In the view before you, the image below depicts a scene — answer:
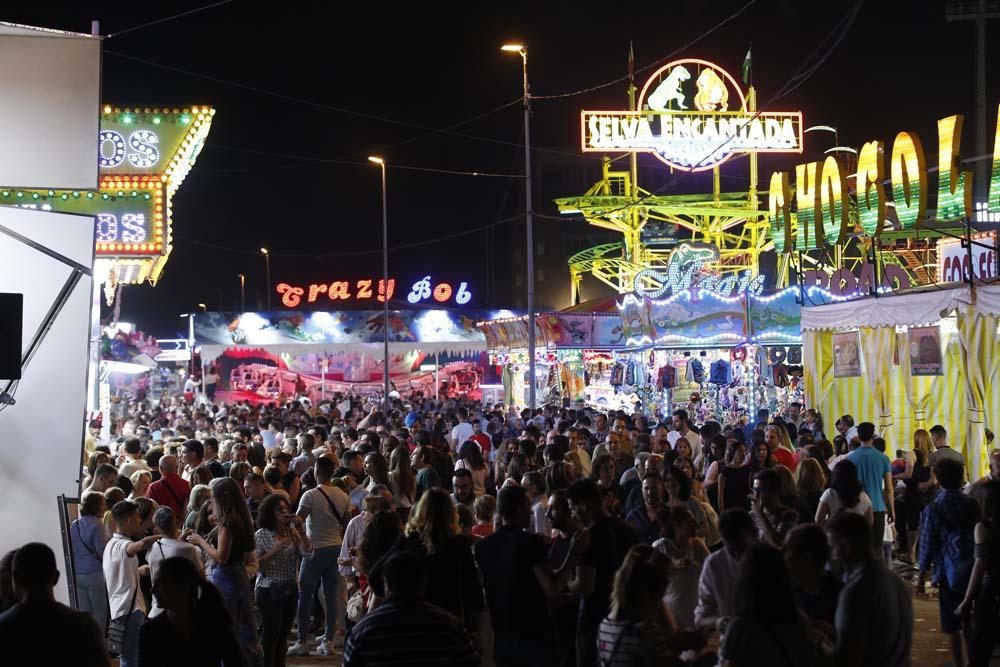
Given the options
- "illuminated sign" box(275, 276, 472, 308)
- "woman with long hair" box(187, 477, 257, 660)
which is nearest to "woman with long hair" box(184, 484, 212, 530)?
"woman with long hair" box(187, 477, 257, 660)

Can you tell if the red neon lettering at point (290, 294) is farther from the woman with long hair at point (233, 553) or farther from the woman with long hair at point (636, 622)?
the woman with long hair at point (636, 622)

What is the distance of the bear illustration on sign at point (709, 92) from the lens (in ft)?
127

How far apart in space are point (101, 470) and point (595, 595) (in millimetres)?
5642

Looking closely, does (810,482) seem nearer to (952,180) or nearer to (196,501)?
(196,501)

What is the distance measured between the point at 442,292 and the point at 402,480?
64.0 m

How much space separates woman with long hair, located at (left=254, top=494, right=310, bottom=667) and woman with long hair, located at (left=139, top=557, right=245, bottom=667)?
12.9 feet

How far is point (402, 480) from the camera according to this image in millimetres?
10797

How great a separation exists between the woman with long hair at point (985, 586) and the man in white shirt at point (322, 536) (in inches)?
193

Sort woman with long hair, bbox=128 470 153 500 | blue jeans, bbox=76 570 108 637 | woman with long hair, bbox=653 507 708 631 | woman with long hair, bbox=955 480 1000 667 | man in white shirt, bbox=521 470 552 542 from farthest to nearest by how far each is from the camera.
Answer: woman with long hair, bbox=128 470 153 500
man in white shirt, bbox=521 470 552 542
blue jeans, bbox=76 570 108 637
woman with long hair, bbox=955 480 1000 667
woman with long hair, bbox=653 507 708 631

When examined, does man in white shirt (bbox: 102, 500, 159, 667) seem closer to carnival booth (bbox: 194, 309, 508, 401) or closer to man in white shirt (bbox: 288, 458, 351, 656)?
man in white shirt (bbox: 288, 458, 351, 656)

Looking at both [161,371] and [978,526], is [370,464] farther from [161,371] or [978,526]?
[161,371]

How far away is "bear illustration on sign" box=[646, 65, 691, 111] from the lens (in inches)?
1531

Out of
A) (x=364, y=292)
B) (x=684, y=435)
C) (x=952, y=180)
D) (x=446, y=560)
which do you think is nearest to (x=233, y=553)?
(x=446, y=560)

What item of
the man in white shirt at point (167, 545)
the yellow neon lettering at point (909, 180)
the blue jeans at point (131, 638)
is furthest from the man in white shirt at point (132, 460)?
the yellow neon lettering at point (909, 180)
